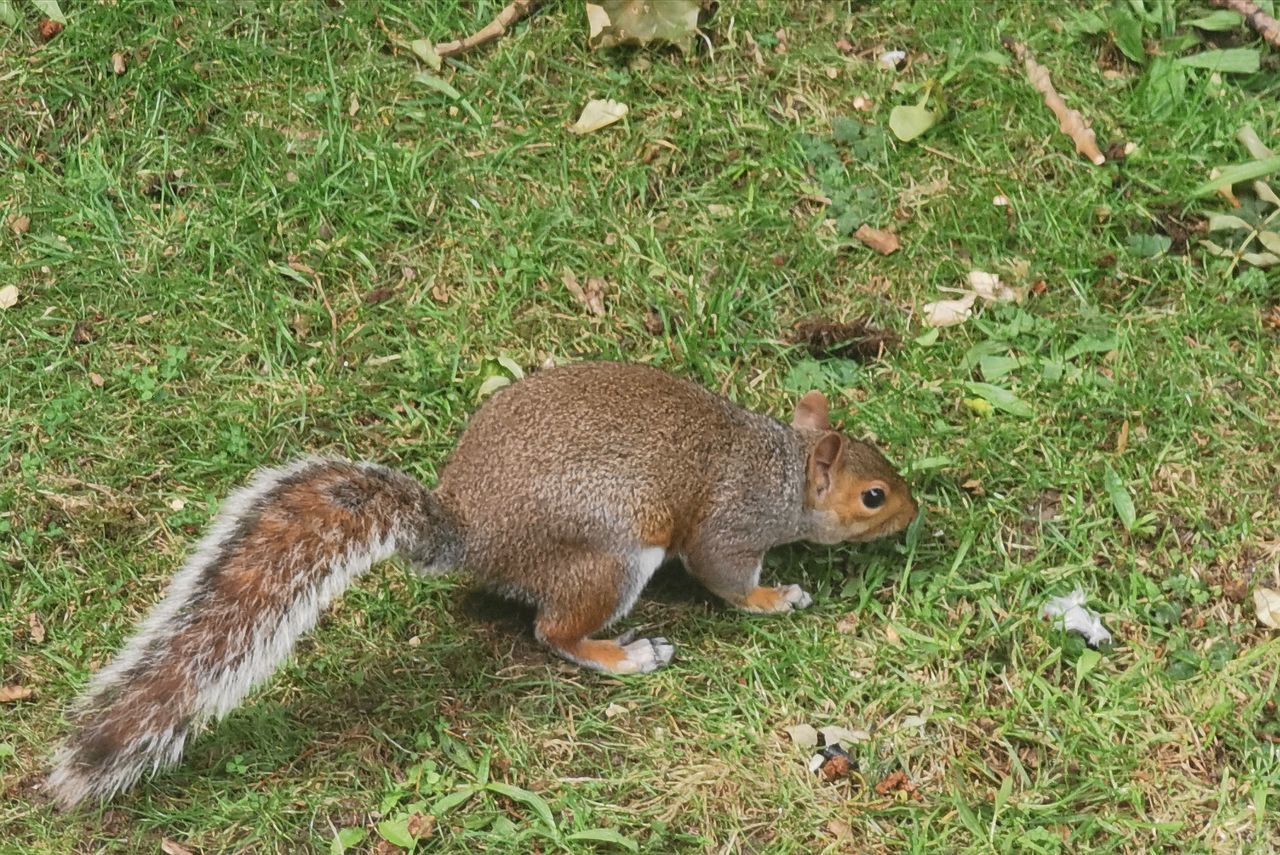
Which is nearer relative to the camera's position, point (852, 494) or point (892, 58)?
point (852, 494)

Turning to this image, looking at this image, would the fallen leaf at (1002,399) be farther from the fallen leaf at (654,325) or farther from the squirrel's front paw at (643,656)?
the squirrel's front paw at (643,656)

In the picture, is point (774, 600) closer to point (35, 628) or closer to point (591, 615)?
point (591, 615)

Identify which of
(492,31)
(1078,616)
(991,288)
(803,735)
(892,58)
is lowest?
(1078,616)

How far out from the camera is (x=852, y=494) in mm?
3037

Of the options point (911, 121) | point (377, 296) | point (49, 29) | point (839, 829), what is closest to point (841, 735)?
point (839, 829)

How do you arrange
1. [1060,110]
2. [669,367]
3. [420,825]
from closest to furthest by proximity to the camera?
[420,825], [669,367], [1060,110]

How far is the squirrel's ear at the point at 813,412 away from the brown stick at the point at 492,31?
5.62ft

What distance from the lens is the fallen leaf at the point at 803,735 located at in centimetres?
287

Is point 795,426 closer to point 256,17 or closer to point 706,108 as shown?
point 706,108

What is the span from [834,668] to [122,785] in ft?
5.02

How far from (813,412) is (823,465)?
0.76ft

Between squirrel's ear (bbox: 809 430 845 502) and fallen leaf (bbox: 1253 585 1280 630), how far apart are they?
40.6 inches

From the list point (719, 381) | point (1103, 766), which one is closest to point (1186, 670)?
point (1103, 766)

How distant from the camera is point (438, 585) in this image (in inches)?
122
